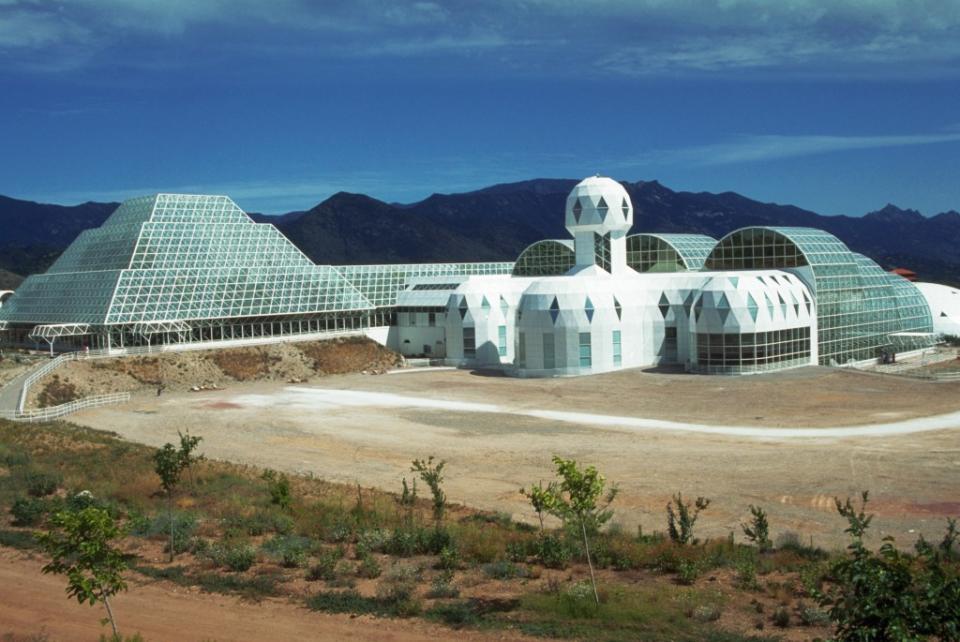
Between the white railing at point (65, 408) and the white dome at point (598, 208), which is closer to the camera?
the white railing at point (65, 408)

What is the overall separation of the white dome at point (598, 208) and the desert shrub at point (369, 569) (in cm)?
5007

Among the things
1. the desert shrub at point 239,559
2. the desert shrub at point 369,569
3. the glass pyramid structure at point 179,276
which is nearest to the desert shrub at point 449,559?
the desert shrub at point 369,569

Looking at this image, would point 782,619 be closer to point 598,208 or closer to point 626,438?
point 626,438

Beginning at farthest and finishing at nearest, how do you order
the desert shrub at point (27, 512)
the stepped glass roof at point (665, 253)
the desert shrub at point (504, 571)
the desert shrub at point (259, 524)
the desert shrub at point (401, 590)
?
the stepped glass roof at point (665, 253)
the desert shrub at point (27, 512)
the desert shrub at point (259, 524)
the desert shrub at point (504, 571)
the desert shrub at point (401, 590)

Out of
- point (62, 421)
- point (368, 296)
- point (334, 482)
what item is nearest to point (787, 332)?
point (368, 296)

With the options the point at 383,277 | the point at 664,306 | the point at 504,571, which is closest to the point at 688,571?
the point at 504,571

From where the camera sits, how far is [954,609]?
948cm

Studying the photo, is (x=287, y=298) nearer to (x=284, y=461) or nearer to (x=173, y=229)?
(x=173, y=229)

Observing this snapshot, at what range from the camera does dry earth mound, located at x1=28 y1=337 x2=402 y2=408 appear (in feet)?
163

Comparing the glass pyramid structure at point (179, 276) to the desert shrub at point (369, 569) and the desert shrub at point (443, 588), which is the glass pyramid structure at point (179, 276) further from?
the desert shrub at point (443, 588)

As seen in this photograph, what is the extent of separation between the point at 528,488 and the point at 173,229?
1758 inches

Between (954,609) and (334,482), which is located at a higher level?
(954,609)

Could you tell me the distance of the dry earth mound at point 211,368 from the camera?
4972 centimetres

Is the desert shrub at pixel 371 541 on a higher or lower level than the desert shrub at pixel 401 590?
higher
